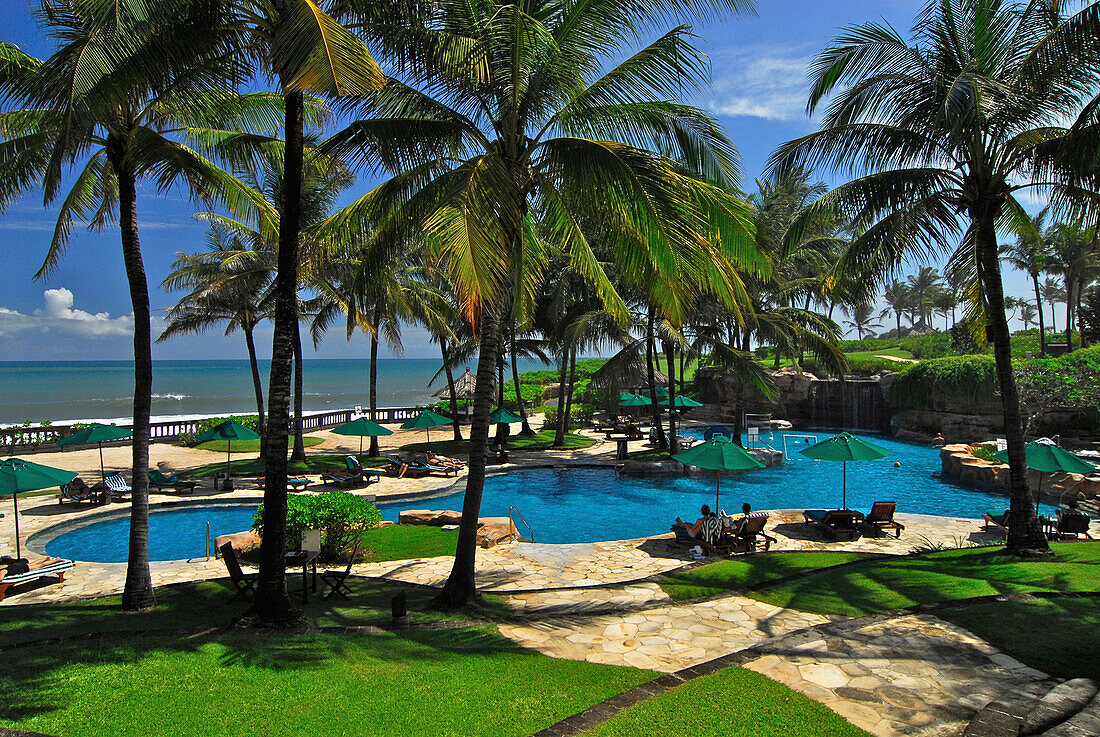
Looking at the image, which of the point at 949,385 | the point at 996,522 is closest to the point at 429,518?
the point at 996,522

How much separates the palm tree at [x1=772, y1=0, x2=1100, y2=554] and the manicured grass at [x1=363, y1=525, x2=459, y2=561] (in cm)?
958

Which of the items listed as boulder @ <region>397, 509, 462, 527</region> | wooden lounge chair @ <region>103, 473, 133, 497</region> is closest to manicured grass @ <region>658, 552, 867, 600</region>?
boulder @ <region>397, 509, 462, 527</region>

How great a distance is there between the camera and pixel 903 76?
1053 cm

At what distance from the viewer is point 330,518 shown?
35.9 ft

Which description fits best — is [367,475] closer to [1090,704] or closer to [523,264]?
[523,264]

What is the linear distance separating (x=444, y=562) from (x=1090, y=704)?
8794mm

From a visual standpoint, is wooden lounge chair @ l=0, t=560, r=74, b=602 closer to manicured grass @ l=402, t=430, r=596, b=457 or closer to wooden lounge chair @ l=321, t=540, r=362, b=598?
wooden lounge chair @ l=321, t=540, r=362, b=598

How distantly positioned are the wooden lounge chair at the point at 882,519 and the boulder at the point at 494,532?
757 centimetres

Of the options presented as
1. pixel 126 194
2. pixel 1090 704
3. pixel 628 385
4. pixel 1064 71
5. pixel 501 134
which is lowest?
pixel 1090 704

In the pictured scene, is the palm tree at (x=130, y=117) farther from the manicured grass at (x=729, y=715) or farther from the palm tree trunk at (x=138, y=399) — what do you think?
the manicured grass at (x=729, y=715)

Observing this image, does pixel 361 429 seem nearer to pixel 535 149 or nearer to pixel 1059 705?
pixel 535 149

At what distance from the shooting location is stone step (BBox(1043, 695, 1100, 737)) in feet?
13.4

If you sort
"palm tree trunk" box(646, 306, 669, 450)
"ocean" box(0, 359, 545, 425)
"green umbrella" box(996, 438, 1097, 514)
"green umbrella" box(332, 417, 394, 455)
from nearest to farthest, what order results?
1. "green umbrella" box(996, 438, 1097, 514)
2. "green umbrella" box(332, 417, 394, 455)
3. "palm tree trunk" box(646, 306, 669, 450)
4. "ocean" box(0, 359, 545, 425)

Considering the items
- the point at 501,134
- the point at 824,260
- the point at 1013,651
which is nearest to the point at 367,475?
the point at 501,134
